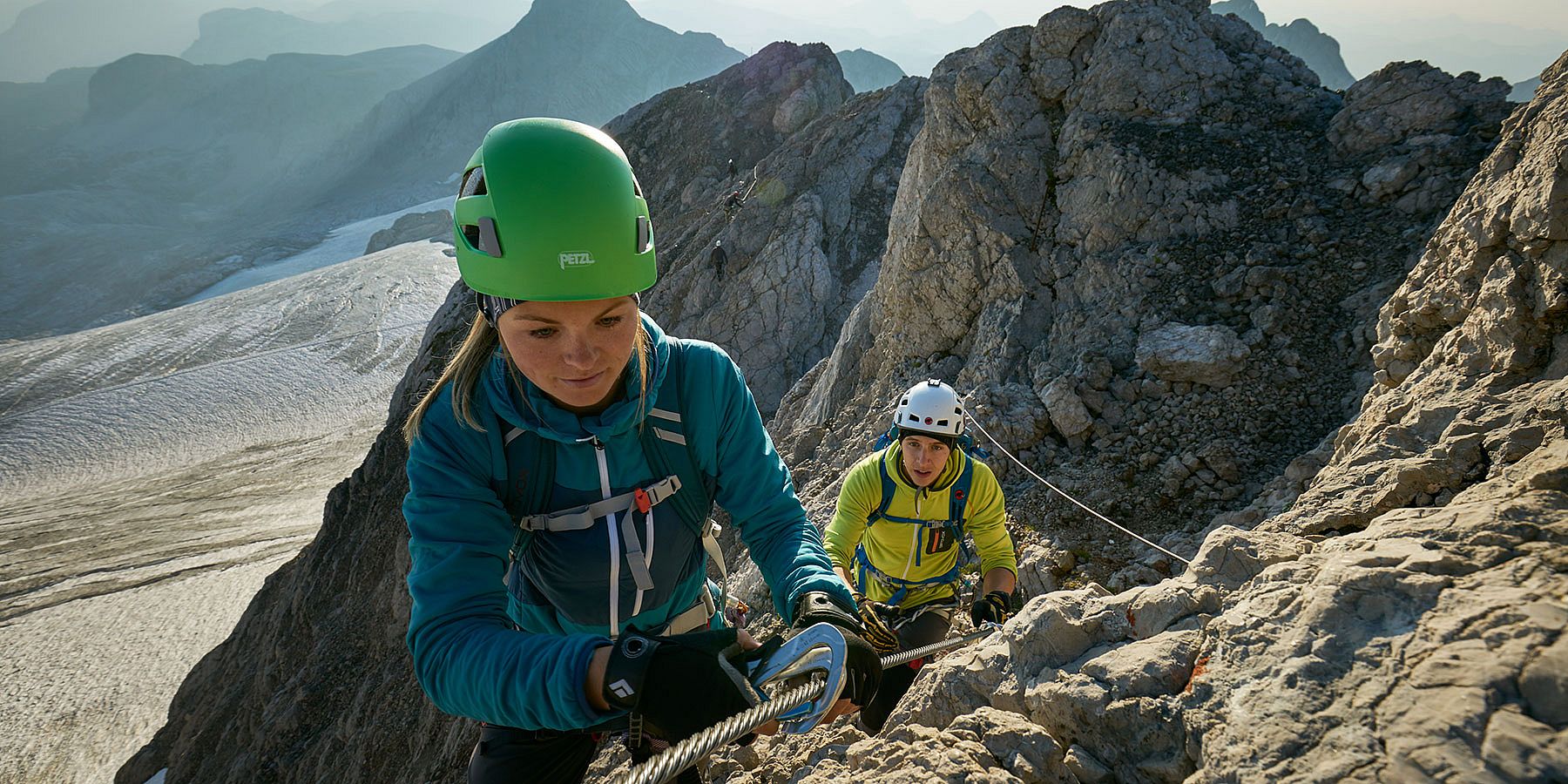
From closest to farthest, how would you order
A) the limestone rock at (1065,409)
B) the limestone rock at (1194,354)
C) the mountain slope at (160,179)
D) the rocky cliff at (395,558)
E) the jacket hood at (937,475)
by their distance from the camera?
the jacket hood at (937,475)
the limestone rock at (1194,354)
the limestone rock at (1065,409)
the rocky cliff at (395,558)
the mountain slope at (160,179)

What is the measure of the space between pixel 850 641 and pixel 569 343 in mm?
1530

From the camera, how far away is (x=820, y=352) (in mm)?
21547

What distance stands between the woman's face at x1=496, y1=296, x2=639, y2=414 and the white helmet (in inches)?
134

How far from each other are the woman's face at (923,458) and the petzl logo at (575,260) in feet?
11.4

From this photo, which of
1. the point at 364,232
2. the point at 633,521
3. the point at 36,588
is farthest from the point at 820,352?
the point at 364,232

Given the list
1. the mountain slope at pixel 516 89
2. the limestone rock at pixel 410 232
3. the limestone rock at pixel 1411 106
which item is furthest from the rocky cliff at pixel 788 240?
the mountain slope at pixel 516 89

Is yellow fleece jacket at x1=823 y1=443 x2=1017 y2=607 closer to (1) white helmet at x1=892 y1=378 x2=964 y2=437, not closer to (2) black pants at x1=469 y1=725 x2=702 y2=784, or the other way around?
(1) white helmet at x1=892 y1=378 x2=964 y2=437

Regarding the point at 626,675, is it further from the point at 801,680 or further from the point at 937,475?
the point at 937,475

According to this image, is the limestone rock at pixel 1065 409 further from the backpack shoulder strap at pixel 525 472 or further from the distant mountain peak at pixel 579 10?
the distant mountain peak at pixel 579 10

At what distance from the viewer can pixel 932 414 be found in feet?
18.9

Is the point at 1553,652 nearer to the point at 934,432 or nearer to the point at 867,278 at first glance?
the point at 934,432

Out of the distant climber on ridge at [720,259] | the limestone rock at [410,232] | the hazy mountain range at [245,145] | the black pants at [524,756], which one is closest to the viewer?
the black pants at [524,756]

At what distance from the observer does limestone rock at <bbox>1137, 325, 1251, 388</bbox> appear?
24.3 feet

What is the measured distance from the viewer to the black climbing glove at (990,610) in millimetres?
5242
